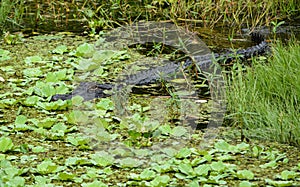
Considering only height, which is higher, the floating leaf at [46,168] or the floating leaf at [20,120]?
the floating leaf at [20,120]

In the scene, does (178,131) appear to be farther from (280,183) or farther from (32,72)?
(32,72)

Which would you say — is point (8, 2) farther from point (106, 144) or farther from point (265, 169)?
point (265, 169)

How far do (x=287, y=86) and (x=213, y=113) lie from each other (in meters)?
0.50

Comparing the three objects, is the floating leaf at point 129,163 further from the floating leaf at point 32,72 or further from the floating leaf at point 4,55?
the floating leaf at point 4,55

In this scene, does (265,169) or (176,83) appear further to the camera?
(176,83)

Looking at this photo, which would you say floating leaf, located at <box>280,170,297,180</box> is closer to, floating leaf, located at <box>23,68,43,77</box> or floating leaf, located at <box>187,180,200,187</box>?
floating leaf, located at <box>187,180,200,187</box>

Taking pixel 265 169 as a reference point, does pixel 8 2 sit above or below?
above

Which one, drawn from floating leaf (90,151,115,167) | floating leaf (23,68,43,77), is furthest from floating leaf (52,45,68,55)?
floating leaf (90,151,115,167)

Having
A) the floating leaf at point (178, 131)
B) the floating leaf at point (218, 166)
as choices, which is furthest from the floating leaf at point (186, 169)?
the floating leaf at point (178, 131)

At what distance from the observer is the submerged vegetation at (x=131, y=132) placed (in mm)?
3109

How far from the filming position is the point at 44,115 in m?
4.00

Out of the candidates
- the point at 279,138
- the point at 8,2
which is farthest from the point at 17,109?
the point at 8,2

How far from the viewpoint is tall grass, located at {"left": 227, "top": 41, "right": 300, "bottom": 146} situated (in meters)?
3.58

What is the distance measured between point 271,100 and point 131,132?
963 millimetres
